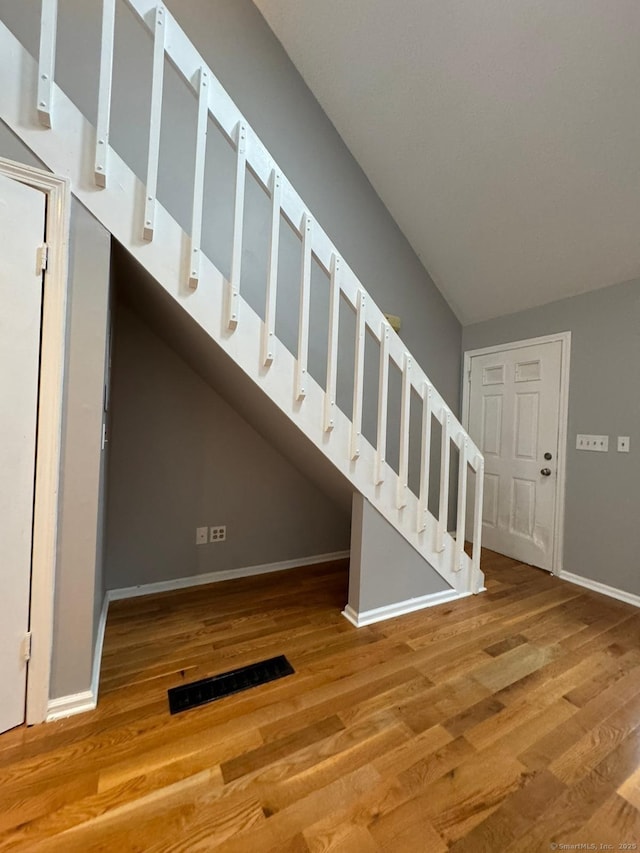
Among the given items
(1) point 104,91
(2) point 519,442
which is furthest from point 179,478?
(2) point 519,442

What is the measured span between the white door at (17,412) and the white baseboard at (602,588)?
10.5 feet

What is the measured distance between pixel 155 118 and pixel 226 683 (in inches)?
85.6

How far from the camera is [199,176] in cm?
134

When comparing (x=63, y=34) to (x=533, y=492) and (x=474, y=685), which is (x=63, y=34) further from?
(x=533, y=492)

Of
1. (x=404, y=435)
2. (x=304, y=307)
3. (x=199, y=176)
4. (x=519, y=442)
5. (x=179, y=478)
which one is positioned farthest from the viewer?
(x=519, y=442)

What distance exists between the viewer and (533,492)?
2.84 m

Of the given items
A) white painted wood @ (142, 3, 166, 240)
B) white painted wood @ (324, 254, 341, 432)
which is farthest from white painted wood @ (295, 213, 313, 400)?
white painted wood @ (142, 3, 166, 240)

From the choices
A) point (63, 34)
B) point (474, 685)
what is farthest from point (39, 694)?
point (63, 34)

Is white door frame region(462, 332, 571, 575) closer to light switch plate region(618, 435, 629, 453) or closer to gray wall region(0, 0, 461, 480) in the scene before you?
light switch plate region(618, 435, 629, 453)

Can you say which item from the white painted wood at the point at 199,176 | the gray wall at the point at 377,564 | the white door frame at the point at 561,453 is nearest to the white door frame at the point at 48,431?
the white painted wood at the point at 199,176

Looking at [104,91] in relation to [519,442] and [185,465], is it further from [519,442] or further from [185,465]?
[519,442]

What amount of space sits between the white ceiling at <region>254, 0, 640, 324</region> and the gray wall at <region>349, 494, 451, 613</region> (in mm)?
2327

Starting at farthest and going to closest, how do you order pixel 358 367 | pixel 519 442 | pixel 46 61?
1. pixel 519 442
2. pixel 358 367
3. pixel 46 61

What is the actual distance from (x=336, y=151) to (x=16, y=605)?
3.40 meters
